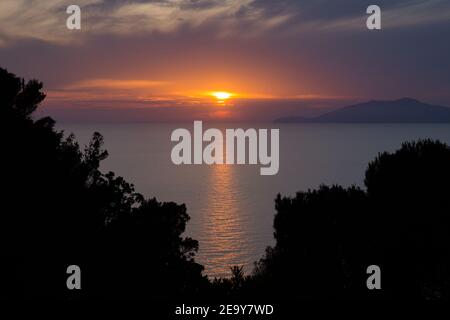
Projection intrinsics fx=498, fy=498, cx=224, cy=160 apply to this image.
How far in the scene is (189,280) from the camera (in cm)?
2880

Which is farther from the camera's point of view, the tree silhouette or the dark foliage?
the dark foliage

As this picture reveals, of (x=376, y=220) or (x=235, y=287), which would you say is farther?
(x=376, y=220)

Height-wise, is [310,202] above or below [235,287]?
above

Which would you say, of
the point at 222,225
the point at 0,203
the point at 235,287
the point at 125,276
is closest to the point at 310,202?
the point at 235,287

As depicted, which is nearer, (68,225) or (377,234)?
(68,225)

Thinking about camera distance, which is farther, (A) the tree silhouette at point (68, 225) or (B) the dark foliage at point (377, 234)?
(B) the dark foliage at point (377, 234)

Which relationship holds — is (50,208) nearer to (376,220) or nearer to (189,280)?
(189,280)

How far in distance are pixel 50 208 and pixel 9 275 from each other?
4104 millimetres

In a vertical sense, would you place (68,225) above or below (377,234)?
above

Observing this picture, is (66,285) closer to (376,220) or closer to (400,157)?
(376,220)
